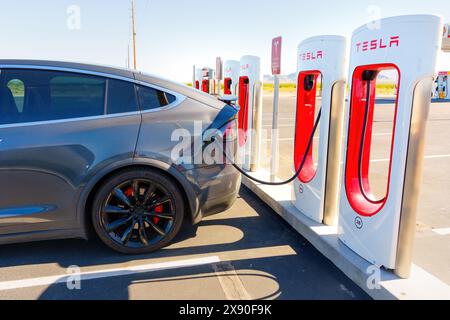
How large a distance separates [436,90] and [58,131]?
107 ft

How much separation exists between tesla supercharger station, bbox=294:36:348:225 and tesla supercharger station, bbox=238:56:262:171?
1.56 m

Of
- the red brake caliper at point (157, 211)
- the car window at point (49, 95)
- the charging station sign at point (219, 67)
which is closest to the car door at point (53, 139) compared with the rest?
the car window at point (49, 95)

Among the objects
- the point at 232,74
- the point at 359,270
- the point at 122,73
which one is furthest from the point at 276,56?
the point at 359,270

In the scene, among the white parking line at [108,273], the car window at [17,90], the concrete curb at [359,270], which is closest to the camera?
the concrete curb at [359,270]

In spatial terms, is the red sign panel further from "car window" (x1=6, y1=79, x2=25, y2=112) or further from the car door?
"car window" (x1=6, y1=79, x2=25, y2=112)

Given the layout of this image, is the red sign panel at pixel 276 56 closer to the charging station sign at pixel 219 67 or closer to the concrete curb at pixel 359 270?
the concrete curb at pixel 359 270

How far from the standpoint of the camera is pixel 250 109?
5.77m

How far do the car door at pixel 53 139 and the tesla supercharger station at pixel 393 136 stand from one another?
1.91 meters

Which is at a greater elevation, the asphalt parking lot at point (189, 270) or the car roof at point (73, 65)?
the car roof at point (73, 65)

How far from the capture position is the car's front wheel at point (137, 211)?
3.23 m

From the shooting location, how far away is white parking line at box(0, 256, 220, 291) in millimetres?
2924
